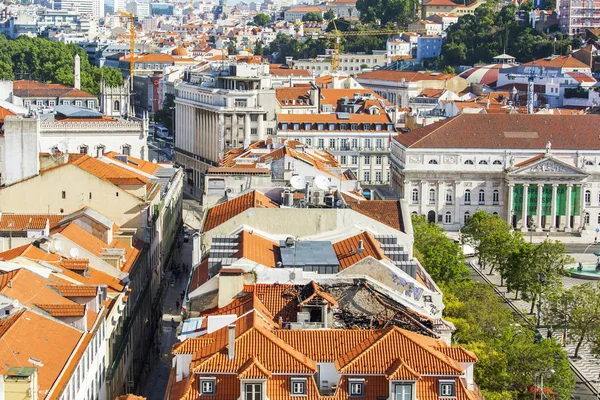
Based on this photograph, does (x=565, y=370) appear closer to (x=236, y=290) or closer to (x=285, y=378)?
(x=236, y=290)

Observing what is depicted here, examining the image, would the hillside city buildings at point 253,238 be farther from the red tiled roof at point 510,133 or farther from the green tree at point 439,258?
the green tree at point 439,258

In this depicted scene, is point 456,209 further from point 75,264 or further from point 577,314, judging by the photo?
point 75,264

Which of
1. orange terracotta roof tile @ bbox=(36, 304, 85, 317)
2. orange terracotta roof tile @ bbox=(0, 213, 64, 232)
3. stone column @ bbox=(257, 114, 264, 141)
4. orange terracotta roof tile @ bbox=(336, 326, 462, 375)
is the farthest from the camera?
stone column @ bbox=(257, 114, 264, 141)

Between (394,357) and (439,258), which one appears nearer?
(394,357)

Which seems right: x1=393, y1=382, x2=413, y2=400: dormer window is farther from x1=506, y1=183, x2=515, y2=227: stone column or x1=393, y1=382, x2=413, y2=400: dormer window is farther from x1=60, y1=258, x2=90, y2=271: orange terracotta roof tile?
x1=506, y1=183, x2=515, y2=227: stone column

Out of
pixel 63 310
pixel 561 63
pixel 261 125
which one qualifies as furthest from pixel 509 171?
pixel 63 310

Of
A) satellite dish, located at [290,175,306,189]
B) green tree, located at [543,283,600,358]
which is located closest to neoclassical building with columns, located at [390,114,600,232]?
green tree, located at [543,283,600,358]
